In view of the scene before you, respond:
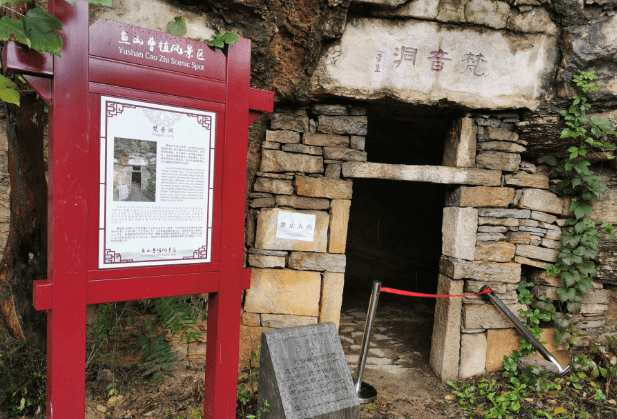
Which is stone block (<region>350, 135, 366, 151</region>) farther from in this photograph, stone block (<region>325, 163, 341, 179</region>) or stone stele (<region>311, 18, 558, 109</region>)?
stone stele (<region>311, 18, 558, 109</region>)

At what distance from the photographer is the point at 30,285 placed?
2.83 metres

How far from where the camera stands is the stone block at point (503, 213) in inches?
140

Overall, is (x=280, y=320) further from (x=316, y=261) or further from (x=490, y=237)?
(x=490, y=237)

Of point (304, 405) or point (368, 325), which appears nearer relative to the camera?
point (304, 405)

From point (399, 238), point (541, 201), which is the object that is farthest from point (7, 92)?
point (399, 238)

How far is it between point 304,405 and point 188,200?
4.77ft

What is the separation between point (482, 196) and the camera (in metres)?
3.54

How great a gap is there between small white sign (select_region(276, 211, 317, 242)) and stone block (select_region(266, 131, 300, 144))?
61cm

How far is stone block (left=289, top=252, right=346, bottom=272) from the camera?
11.1 feet

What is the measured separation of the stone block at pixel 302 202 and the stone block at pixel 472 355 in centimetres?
177

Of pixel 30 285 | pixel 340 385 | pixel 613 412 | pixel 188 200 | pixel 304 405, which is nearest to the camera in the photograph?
pixel 188 200

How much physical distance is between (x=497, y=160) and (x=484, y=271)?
101 cm

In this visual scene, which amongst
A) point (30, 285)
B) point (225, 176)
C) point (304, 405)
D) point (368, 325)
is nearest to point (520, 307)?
point (368, 325)

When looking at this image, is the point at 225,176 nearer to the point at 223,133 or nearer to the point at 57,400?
the point at 223,133
